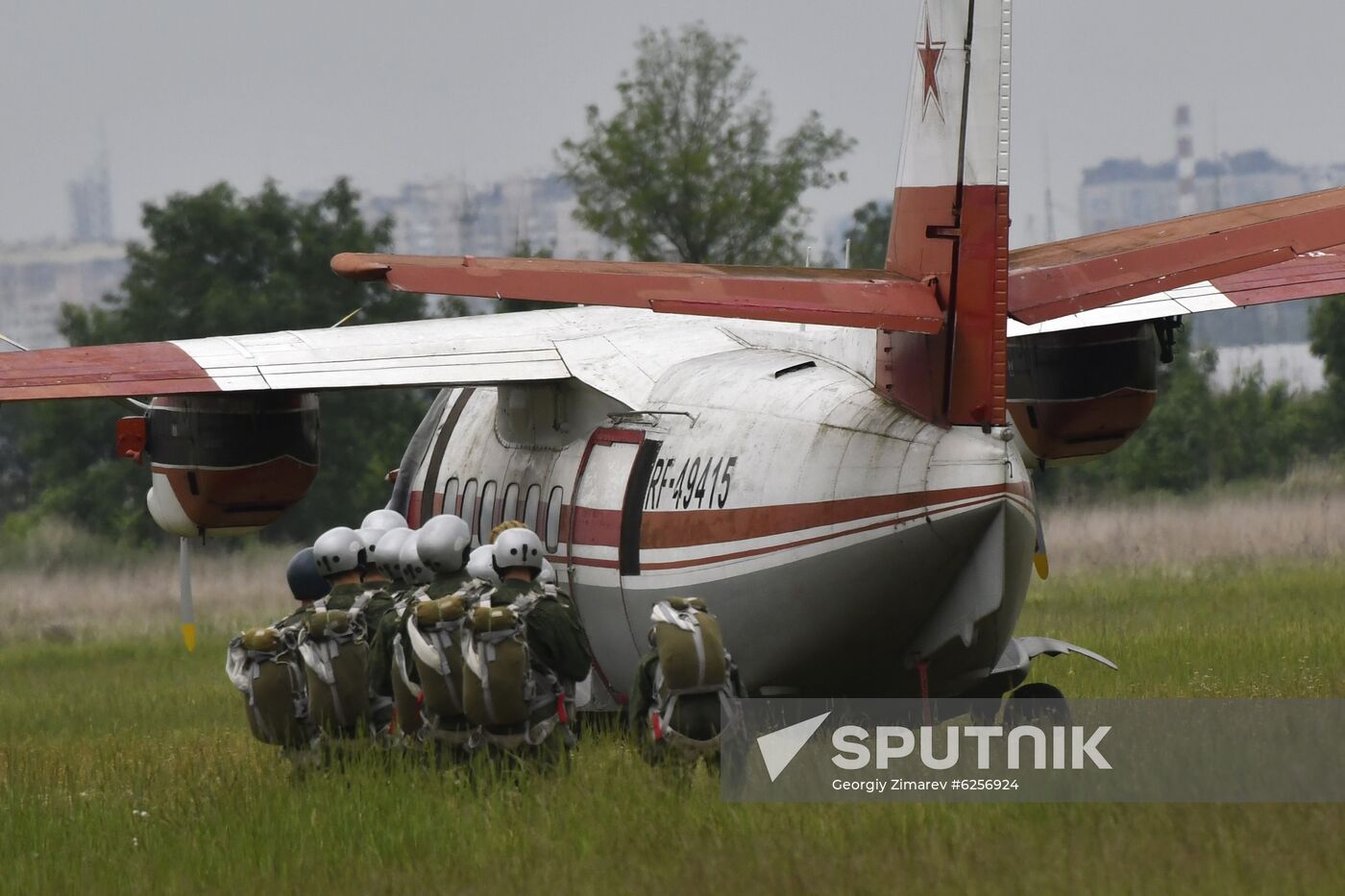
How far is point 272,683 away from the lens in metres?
13.1

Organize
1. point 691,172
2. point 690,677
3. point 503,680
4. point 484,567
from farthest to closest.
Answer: point 691,172, point 484,567, point 503,680, point 690,677

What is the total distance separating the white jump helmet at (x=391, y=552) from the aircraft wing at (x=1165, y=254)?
14.9ft

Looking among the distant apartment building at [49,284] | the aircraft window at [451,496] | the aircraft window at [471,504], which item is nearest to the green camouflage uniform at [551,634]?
the aircraft window at [471,504]

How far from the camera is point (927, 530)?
11.7 m

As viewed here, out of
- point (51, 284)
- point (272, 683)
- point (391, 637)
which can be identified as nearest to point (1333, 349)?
point (391, 637)

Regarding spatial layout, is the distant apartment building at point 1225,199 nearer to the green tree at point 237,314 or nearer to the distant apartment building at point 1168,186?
the distant apartment building at point 1168,186

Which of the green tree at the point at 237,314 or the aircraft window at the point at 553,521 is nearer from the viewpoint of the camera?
the aircraft window at the point at 553,521

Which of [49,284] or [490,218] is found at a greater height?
[490,218]

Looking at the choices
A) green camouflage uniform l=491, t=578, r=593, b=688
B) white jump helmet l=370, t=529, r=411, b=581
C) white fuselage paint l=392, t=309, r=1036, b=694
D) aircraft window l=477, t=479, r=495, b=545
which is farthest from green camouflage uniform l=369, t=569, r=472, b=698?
aircraft window l=477, t=479, r=495, b=545

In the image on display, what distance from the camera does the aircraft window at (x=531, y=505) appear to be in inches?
613

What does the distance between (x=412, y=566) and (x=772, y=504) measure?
8.68 feet

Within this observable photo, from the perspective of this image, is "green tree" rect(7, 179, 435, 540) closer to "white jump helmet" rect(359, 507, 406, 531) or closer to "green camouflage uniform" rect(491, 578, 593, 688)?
"white jump helmet" rect(359, 507, 406, 531)

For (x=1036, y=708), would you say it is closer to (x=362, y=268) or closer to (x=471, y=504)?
(x=471, y=504)

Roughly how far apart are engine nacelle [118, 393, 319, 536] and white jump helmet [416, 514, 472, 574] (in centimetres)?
412
